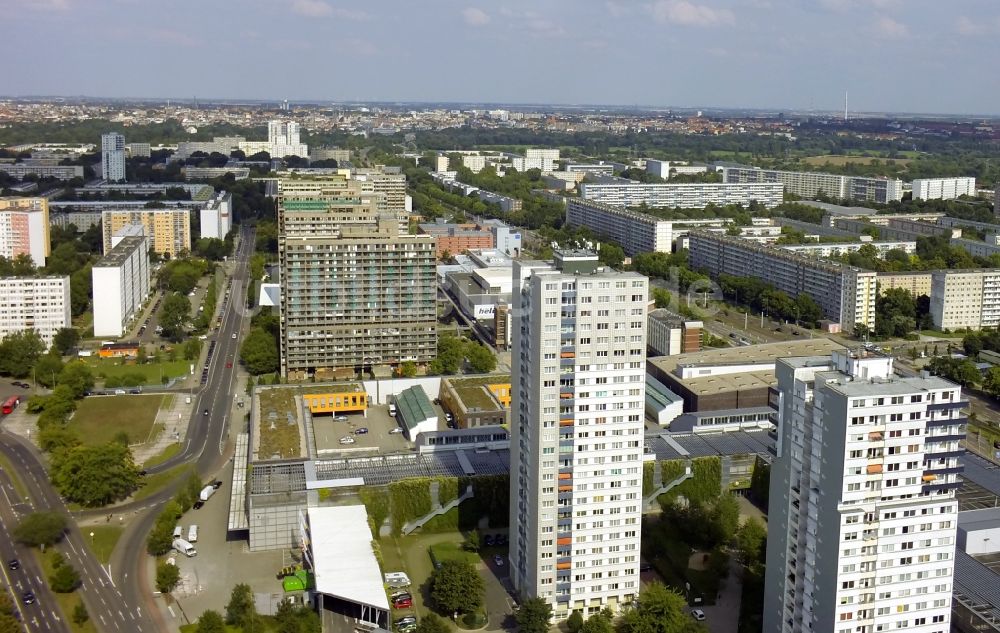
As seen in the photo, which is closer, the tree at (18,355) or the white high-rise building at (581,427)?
the white high-rise building at (581,427)

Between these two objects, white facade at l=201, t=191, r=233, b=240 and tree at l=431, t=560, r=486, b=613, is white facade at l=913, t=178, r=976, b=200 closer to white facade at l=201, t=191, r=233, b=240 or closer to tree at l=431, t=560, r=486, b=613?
white facade at l=201, t=191, r=233, b=240

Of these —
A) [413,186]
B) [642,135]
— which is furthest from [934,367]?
[642,135]

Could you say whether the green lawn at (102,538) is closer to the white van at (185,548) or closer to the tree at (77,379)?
the white van at (185,548)

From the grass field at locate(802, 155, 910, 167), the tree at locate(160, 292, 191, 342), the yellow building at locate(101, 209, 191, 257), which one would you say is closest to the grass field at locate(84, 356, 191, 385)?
the tree at locate(160, 292, 191, 342)

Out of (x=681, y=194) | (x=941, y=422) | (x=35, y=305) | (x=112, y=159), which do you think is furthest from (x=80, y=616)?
(x=112, y=159)

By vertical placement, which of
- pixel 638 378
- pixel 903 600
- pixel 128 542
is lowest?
pixel 128 542

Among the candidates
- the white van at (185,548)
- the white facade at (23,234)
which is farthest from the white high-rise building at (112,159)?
the white van at (185,548)

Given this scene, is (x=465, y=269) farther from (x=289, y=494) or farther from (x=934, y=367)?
(x=289, y=494)

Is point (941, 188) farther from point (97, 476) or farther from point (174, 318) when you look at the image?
point (97, 476)
